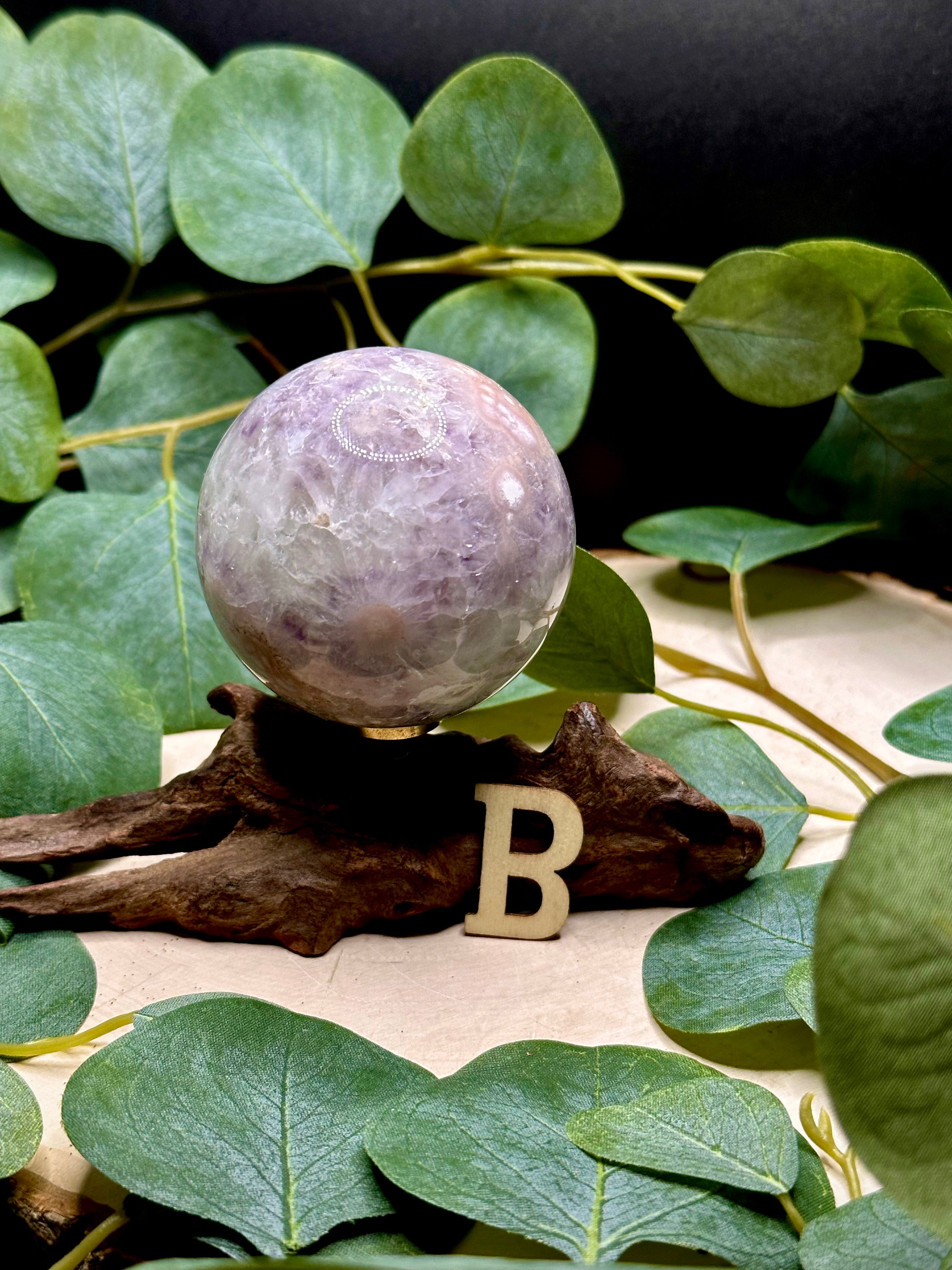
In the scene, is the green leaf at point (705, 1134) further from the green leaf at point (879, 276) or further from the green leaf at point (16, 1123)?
the green leaf at point (879, 276)

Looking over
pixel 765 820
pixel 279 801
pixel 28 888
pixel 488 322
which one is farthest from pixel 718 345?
pixel 28 888

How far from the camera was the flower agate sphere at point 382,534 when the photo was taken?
0.51m

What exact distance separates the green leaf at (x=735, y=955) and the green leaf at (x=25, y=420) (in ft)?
1.72

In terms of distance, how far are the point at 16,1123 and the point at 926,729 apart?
18.3 inches

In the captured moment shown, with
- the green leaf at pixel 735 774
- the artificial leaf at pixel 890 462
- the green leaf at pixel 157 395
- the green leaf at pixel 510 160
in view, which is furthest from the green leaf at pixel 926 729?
the green leaf at pixel 157 395

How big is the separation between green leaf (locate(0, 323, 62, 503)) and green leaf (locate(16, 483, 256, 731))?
0.04 meters

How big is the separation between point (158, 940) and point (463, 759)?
186 millimetres

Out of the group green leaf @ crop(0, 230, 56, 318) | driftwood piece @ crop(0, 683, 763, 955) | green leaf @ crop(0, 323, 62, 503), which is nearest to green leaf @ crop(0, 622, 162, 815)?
driftwood piece @ crop(0, 683, 763, 955)

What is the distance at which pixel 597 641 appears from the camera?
661mm

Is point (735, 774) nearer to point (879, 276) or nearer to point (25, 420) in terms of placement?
point (879, 276)

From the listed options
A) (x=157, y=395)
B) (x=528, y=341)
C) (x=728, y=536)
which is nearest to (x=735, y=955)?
(x=728, y=536)

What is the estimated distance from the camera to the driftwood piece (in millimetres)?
607

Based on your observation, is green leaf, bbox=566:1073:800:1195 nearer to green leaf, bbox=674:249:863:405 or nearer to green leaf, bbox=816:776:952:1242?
green leaf, bbox=816:776:952:1242

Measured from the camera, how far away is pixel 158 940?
616 millimetres
